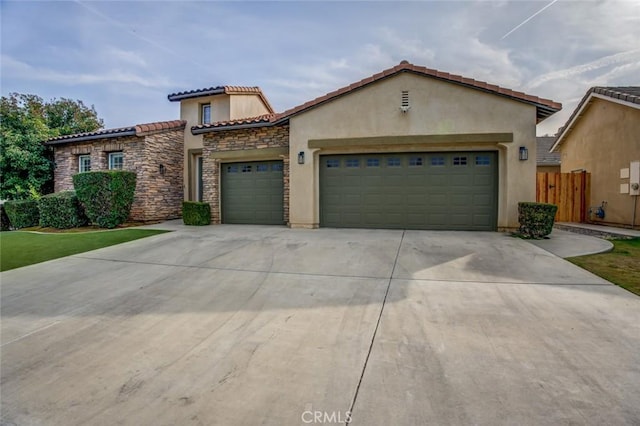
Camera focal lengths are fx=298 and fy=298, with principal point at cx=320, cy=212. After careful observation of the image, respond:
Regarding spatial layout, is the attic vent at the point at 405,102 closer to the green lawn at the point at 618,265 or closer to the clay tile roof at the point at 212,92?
the green lawn at the point at 618,265

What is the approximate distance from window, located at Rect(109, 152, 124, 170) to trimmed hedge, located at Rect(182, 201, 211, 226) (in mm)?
4723

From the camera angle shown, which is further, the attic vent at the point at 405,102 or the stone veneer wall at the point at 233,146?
the stone veneer wall at the point at 233,146

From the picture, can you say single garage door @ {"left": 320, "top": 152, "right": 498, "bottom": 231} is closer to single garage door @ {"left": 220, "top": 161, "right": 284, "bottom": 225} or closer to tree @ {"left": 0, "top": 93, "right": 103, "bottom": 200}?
single garage door @ {"left": 220, "top": 161, "right": 284, "bottom": 225}

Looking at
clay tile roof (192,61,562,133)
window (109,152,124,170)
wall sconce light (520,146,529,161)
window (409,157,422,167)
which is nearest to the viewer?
clay tile roof (192,61,562,133)

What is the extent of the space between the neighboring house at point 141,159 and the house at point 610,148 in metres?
17.4

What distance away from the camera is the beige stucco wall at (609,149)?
10109 mm

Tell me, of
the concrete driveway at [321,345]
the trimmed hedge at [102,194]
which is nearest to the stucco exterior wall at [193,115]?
the trimmed hedge at [102,194]

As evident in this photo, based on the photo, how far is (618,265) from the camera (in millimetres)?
5520

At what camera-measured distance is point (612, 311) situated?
354cm

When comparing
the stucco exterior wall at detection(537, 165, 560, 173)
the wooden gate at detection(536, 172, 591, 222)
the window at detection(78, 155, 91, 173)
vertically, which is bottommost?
the wooden gate at detection(536, 172, 591, 222)

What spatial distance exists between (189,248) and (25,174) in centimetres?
1364

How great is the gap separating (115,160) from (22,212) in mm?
4239

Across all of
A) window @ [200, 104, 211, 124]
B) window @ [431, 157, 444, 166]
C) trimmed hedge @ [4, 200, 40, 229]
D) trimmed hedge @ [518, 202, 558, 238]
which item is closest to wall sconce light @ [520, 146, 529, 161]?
trimmed hedge @ [518, 202, 558, 238]

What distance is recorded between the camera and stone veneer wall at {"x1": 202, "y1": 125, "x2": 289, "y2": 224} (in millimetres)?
11094
